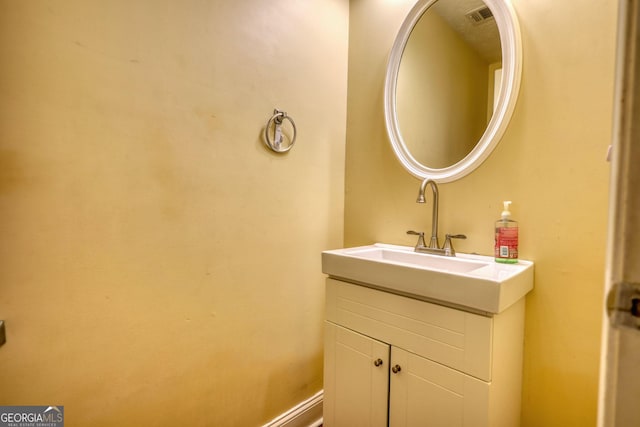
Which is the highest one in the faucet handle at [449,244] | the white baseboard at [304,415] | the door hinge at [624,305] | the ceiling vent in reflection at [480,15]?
the ceiling vent in reflection at [480,15]

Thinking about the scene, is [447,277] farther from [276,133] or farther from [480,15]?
[480,15]

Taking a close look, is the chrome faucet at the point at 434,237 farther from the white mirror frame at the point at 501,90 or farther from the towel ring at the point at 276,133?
the towel ring at the point at 276,133

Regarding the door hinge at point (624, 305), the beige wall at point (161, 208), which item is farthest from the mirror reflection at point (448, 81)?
the door hinge at point (624, 305)

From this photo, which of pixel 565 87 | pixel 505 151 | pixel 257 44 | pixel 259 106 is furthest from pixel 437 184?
pixel 257 44

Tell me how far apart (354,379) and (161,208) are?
89 cm

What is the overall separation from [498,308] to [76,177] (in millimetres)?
1181

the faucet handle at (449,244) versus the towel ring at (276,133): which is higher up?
the towel ring at (276,133)

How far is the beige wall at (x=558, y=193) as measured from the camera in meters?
0.91

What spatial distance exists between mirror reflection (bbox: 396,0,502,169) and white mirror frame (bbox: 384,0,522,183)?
0.07ft

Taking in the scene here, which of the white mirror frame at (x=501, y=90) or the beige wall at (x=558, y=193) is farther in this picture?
the white mirror frame at (x=501, y=90)

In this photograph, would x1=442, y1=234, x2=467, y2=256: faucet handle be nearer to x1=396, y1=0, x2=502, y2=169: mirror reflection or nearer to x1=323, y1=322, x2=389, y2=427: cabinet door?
x1=396, y1=0, x2=502, y2=169: mirror reflection

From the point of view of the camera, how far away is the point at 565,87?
0.97m

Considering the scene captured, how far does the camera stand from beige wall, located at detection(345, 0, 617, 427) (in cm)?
91

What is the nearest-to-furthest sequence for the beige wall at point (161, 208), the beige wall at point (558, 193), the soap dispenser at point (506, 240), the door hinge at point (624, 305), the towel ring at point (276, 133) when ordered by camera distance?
the door hinge at point (624, 305)
the beige wall at point (161, 208)
the beige wall at point (558, 193)
the soap dispenser at point (506, 240)
the towel ring at point (276, 133)
